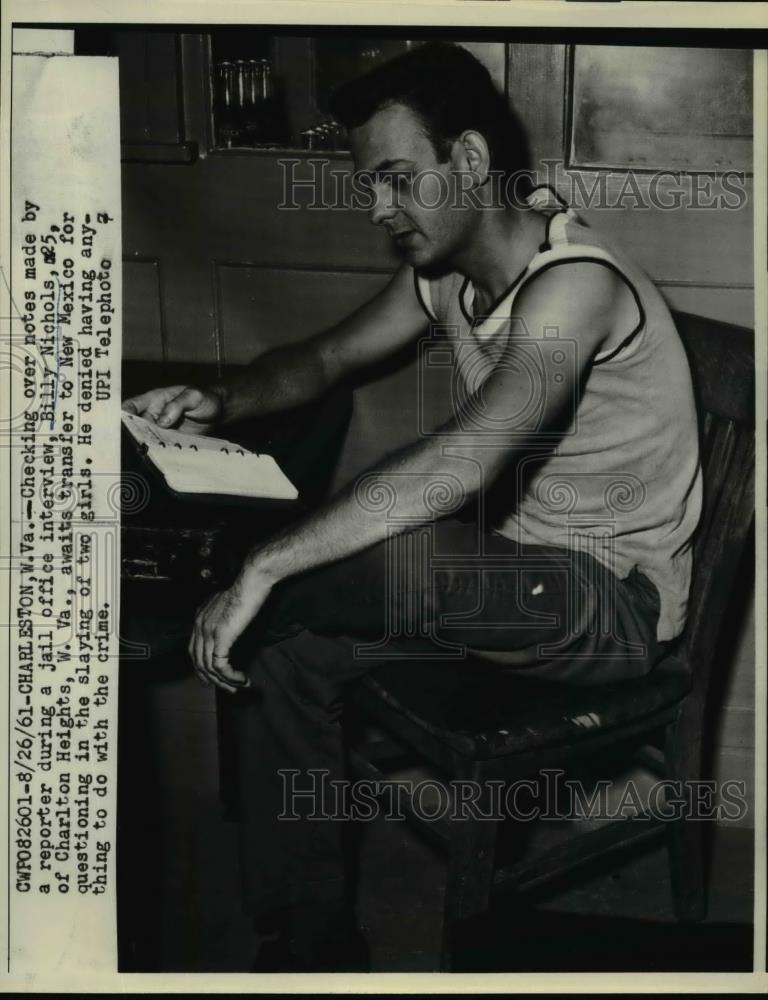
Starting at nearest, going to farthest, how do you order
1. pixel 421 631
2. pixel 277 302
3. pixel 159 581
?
pixel 159 581
pixel 421 631
pixel 277 302

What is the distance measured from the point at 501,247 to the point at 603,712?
2.20ft

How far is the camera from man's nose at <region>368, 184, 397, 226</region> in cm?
153

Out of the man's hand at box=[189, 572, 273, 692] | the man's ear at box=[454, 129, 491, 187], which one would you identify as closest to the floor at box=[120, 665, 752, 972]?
the man's hand at box=[189, 572, 273, 692]

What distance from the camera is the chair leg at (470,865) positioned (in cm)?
144

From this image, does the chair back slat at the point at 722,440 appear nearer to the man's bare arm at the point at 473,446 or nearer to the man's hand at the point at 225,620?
the man's bare arm at the point at 473,446

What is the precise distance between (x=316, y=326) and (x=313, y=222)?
16 cm

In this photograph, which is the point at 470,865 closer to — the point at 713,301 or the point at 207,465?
the point at 207,465

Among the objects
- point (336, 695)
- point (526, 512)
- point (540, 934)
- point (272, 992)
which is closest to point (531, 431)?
point (526, 512)

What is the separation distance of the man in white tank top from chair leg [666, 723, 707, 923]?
15cm

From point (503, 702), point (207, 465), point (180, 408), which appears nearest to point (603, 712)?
point (503, 702)

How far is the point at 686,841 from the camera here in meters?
1.62

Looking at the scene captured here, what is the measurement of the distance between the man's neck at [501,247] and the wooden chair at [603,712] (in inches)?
9.8

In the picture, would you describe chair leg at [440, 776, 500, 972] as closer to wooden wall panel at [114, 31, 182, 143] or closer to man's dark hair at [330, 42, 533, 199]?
man's dark hair at [330, 42, 533, 199]

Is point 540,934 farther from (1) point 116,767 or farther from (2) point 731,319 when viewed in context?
(2) point 731,319
